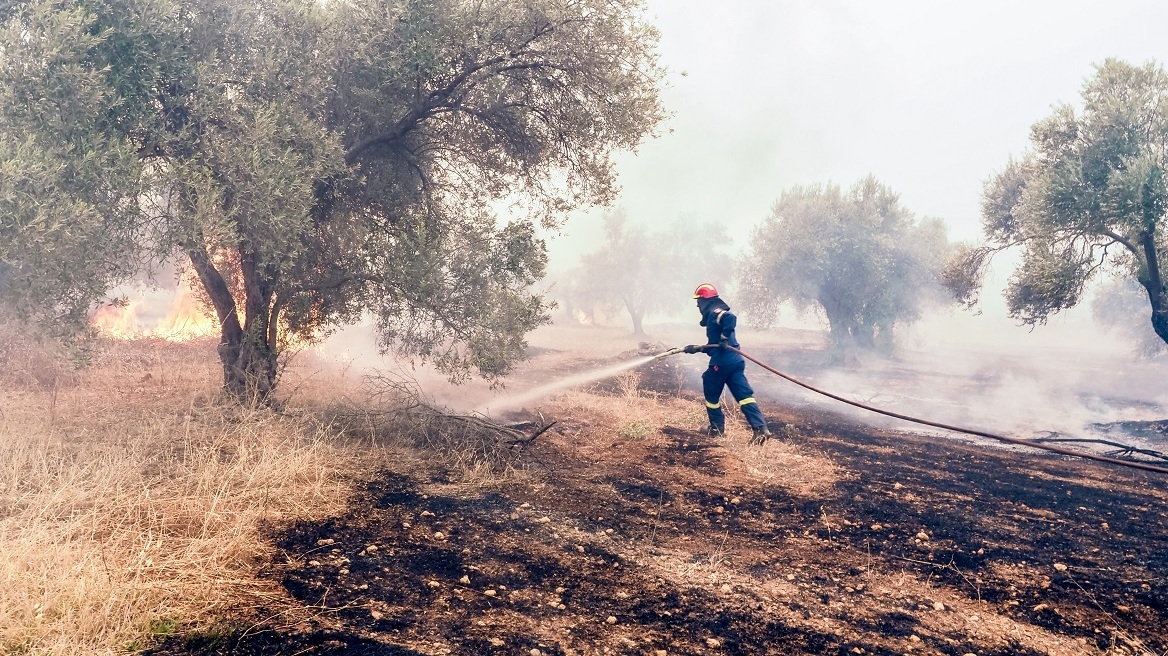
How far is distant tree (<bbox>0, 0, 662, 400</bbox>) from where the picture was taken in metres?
6.58

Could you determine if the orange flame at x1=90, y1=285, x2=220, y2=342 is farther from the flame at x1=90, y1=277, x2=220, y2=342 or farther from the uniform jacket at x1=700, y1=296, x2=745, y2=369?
the uniform jacket at x1=700, y1=296, x2=745, y2=369

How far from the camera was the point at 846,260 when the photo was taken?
31.5 m

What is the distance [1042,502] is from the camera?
7.77 meters

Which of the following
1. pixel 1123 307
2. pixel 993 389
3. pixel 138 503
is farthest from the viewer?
pixel 1123 307

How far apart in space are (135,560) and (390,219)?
24.0 ft

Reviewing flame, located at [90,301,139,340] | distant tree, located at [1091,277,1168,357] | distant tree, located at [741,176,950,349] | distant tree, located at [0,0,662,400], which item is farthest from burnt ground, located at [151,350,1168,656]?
distant tree, located at [1091,277,1168,357]

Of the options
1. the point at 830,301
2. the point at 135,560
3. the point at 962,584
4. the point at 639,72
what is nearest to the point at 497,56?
the point at 639,72

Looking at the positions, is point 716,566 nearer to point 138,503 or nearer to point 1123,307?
point 138,503

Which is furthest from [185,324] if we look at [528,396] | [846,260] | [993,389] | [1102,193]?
[993,389]

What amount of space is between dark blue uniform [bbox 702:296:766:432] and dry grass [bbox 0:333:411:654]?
5682 millimetres

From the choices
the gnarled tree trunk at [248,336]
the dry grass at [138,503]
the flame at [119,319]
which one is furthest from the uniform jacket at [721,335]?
the flame at [119,319]

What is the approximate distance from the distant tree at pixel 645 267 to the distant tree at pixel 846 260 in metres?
15.7

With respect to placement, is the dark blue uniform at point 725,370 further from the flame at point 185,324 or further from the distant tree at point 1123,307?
the distant tree at point 1123,307

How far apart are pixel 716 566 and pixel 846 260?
29823 millimetres
